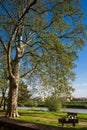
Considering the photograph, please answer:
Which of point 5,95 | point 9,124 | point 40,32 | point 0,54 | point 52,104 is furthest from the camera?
point 5,95

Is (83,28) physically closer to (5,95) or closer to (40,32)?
(40,32)

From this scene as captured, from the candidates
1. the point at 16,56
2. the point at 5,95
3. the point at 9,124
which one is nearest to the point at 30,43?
the point at 16,56

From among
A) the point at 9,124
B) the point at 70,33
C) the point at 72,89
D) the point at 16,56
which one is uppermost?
the point at 70,33

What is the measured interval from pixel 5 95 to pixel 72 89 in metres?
30.9

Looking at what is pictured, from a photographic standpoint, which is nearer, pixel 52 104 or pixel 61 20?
pixel 61 20

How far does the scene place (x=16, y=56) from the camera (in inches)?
1391

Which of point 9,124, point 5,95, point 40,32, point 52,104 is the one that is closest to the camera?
point 9,124

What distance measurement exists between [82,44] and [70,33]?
7.05 feet

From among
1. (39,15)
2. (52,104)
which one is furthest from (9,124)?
(52,104)

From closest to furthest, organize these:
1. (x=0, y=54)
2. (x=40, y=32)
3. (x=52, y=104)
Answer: (x=40, y=32), (x=0, y=54), (x=52, y=104)

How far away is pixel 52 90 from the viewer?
3538 centimetres

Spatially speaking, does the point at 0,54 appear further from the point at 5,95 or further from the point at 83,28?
the point at 5,95

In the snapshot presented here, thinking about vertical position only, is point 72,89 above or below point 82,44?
below

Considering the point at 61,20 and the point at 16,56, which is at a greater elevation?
the point at 61,20
